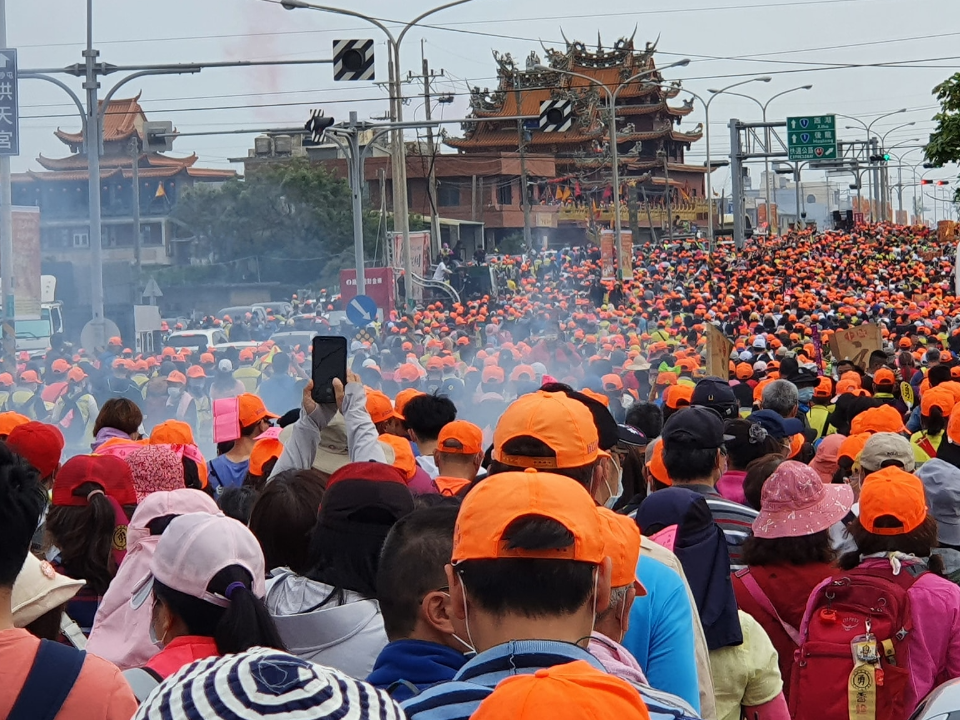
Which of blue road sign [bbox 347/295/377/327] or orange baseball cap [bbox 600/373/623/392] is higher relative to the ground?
blue road sign [bbox 347/295/377/327]

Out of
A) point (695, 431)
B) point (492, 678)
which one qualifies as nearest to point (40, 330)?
point (695, 431)

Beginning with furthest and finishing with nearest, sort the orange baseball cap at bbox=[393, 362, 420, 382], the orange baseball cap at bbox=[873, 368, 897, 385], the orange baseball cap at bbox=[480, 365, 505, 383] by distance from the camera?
1. the orange baseball cap at bbox=[480, 365, 505, 383]
2. the orange baseball cap at bbox=[393, 362, 420, 382]
3. the orange baseball cap at bbox=[873, 368, 897, 385]

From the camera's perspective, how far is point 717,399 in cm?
798

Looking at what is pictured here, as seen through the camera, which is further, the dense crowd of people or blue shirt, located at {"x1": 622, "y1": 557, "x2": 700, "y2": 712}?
blue shirt, located at {"x1": 622, "y1": 557, "x2": 700, "y2": 712}

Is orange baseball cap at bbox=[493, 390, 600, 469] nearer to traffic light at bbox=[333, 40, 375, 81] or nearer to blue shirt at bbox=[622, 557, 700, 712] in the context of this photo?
blue shirt at bbox=[622, 557, 700, 712]

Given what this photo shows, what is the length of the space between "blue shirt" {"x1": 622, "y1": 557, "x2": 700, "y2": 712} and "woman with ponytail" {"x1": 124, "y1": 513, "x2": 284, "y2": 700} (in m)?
0.83

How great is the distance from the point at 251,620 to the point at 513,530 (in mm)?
872

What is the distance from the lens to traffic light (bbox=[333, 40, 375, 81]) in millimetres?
20125

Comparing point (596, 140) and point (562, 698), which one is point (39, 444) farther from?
point (596, 140)

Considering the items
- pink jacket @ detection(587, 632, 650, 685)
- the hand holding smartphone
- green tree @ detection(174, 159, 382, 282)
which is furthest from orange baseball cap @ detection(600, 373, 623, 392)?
green tree @ detection(174, 159, 382, 282)

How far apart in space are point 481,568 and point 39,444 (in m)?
4.17

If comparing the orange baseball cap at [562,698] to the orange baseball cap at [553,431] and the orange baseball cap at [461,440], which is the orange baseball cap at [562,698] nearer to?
the orange baseball cap at [553,431]

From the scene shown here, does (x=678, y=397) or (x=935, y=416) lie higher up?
(x=678, y=397)

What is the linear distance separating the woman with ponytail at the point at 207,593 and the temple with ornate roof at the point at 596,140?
212ft
